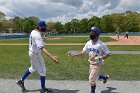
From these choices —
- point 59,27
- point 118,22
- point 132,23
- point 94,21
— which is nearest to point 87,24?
point 94,21

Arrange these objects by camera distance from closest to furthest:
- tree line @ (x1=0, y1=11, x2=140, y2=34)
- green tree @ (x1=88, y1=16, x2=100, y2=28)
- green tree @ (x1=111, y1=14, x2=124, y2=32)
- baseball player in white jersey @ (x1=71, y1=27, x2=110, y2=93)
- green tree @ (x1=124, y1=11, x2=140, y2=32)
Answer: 1. baseball player in white jersey @ (x1=71, y1=27, x2=110, y2=93)
2. green tree @ (x1=124, y1=11, x2=140, y2=32)
3. tree line @ (x1=0, y1=11, x2=140, y2=34)
4. green tree @ (x1=111, y1=14, x2=124, y2=32)
5. green tree @ (x1=88, y1=16, x2=100, y2=28)

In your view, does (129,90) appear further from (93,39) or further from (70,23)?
(70,23)

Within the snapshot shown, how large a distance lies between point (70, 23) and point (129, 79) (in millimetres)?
137398

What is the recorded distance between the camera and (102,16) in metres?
140

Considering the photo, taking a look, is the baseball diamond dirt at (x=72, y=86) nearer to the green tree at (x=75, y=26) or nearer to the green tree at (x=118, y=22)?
the green tree at (x=118, y=22)

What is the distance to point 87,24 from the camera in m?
142

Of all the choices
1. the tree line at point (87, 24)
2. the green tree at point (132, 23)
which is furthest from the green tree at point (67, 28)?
the green tree at point (132, 23)

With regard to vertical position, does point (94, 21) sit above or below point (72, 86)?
above

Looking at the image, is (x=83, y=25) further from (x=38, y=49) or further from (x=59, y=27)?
(x=38, y=49)

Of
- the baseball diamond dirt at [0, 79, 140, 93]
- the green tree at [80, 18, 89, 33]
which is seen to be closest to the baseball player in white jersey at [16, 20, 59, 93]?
the baseball diamond dirt at [0, 79, 140, 93]

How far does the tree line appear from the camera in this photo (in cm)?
13025

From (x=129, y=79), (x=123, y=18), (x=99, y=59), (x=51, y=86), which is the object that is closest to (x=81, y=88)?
(x=51, y=86)

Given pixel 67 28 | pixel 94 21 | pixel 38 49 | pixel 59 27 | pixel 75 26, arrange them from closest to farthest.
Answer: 1. pixel 38 49
2. pixel 94 21
3. pixel 75 26
4. pixel 67 28
5. pixel 59 27

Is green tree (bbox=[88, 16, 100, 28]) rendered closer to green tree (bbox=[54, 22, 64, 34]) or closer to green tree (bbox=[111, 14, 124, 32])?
green tree (bbox=[111, 14, 124, 32])
